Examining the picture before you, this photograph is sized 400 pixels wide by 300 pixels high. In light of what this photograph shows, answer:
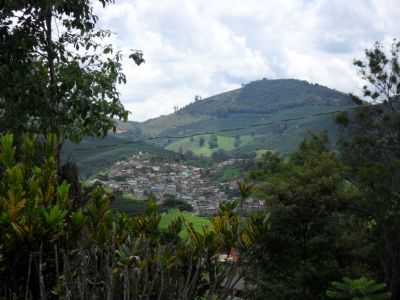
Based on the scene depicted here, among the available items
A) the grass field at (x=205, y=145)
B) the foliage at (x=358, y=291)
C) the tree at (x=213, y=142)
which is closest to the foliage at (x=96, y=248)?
the foliage at (x=358, y=291)

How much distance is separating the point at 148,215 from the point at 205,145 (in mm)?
153813

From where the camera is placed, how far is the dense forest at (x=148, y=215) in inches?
117

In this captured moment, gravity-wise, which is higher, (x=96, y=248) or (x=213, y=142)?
(x=96, y=248)

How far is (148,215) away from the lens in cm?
359

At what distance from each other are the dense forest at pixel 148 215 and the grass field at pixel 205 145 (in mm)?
128584

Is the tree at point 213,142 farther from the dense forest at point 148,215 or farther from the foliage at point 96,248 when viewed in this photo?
the foliage at point 96,248

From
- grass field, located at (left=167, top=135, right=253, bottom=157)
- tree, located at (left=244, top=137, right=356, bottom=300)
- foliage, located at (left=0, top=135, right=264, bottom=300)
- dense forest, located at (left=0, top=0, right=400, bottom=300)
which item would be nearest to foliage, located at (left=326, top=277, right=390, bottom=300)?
dense forest, located at (left=0, top=0, right=400, bottom=300)

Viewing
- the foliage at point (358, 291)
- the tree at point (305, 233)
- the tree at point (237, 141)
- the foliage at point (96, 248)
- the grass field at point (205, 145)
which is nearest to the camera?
the foliage at point (96, 248)

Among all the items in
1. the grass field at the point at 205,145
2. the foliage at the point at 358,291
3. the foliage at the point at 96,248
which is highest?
the foliage at the point at 96,248

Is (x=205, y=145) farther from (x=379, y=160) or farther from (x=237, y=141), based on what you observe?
(x=379, y=160)

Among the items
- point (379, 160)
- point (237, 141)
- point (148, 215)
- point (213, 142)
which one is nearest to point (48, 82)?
point (148, 215)

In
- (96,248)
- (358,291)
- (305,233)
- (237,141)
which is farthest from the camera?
(237,141)

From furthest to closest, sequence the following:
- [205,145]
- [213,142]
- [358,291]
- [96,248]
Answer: [205,145] < [213,142] < [358,291] < [96,248]

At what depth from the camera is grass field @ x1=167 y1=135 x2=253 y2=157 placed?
149750 millimetres
